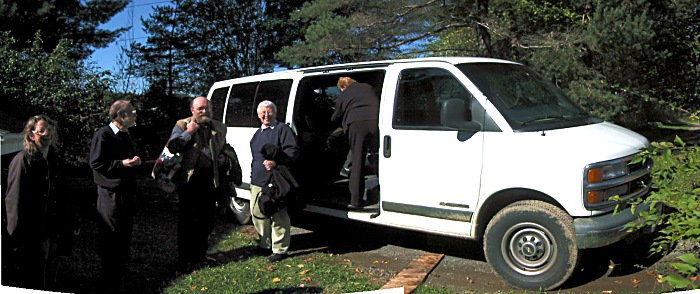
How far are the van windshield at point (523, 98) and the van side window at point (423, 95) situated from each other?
0.15m

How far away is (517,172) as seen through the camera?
4102 millimetres

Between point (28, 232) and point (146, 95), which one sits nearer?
point (28, 232)

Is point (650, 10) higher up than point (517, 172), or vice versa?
point (650, 10)

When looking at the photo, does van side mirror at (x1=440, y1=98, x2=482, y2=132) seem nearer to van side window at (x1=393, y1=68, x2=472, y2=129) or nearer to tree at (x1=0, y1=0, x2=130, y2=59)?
van side window at (x1=393, y1=68, x2=472, y2=129)

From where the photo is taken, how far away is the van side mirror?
4277 mm

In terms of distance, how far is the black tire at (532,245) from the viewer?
3.97 m

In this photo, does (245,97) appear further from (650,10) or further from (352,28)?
(650,10)

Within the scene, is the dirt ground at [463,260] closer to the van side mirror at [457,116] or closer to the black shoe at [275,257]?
the black shoe at [275,257]

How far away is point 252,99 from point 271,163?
1689mm

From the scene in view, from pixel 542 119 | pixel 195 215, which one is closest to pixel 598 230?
pixel 542 119

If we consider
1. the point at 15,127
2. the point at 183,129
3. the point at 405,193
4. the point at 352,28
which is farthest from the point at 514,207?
the point at 352,28

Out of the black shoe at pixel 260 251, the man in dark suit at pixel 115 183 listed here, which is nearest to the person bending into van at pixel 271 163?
the black shoe at pixel 260 251

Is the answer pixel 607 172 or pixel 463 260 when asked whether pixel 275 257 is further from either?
pixel 607 172

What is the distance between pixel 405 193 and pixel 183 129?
5.92 ft
